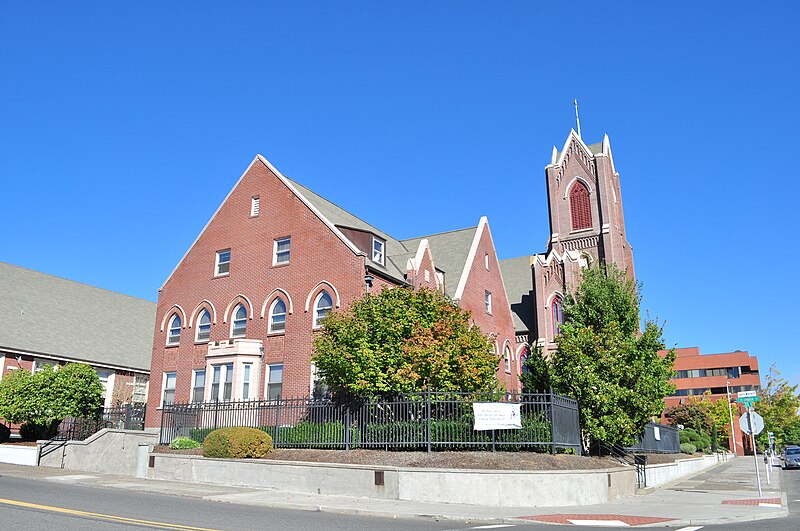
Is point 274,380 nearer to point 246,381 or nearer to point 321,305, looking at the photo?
point 246,381

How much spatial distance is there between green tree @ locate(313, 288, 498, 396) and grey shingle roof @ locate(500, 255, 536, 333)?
89.4 feet

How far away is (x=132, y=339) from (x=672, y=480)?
36880mm

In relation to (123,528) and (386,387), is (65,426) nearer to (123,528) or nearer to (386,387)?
(386,387)

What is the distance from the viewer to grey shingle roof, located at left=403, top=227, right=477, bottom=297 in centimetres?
3684

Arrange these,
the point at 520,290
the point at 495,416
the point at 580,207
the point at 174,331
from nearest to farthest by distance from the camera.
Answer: the point at 495,416 < the point at 174,331 < the point at 520,290 < the point at 580,207

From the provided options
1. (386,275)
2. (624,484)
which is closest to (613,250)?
(386,275)

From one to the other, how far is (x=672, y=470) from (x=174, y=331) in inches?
1051

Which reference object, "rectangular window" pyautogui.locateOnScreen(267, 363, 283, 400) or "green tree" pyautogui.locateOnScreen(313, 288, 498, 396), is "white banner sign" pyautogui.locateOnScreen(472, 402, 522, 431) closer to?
"green tree" pyautogui.locateOnScreen(313, 288, 498, 396)

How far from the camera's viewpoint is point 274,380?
98.7ft

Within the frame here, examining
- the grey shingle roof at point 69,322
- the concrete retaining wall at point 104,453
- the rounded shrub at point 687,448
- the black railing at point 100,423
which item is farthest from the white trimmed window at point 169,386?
the rounded shrub at point 687,448

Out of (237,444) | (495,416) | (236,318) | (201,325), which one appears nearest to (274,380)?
(236,318)

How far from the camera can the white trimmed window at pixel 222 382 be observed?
29812 mm

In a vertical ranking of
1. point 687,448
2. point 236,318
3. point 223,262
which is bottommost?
point 687,448

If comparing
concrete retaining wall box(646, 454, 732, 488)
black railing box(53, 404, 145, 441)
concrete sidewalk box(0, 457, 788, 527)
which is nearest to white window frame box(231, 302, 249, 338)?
black railing box(53, 404, 145, 441)
